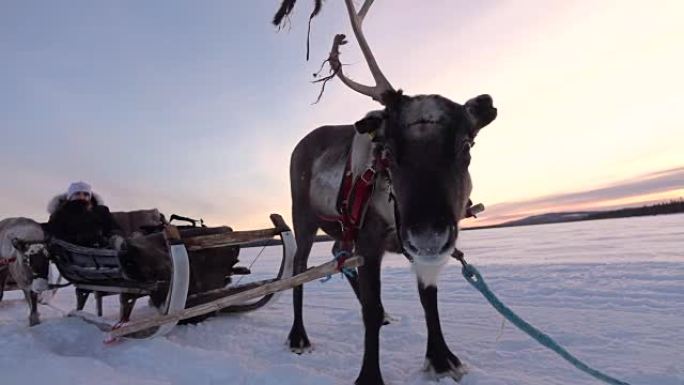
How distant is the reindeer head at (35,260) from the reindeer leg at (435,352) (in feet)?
17.0

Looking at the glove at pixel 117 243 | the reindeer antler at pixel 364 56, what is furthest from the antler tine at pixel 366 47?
the glove at pixel 117 243

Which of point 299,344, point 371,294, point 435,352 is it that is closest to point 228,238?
point 299,344

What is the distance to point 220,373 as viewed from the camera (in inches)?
152

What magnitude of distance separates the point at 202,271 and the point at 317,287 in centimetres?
326

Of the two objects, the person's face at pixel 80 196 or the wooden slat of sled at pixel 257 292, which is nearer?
the wooden slat of sled at pixel 257 292

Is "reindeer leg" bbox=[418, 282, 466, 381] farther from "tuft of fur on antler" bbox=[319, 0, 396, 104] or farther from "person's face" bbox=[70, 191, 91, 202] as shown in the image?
"person's face" bbox=[70, 191, 91, 202]

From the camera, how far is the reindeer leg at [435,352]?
12.5 ft

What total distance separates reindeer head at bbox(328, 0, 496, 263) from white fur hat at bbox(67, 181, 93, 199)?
17.4ft

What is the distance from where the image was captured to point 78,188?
7129mm

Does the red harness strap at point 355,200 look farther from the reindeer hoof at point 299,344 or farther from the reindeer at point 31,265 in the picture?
the reindeer at point 31,265

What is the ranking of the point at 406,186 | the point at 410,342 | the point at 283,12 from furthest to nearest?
the point at 283,12, the point at 410,342, the point at 406,186

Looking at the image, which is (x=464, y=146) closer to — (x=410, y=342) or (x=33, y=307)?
(x=410, y=342)

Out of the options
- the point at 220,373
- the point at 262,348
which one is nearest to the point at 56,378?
the point at 220,373

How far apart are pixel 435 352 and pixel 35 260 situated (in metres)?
5.45
